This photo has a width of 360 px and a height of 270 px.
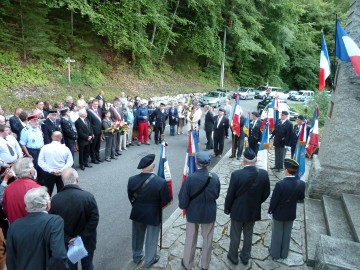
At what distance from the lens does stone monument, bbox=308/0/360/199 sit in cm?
614

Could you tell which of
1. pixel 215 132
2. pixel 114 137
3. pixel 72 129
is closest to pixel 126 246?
pixel 72 129

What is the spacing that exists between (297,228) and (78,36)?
18.3 meters

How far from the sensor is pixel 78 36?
19359 millimetres

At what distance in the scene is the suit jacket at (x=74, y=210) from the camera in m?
3.68

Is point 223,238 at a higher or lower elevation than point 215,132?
lower

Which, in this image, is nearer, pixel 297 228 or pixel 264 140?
pixel 297 228

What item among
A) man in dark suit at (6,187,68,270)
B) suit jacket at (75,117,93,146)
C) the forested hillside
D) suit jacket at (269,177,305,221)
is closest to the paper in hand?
man in dark suit at (6,187,68,270)

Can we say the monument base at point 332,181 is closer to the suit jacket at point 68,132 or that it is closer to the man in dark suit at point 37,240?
the man in dark suit at point 37,240

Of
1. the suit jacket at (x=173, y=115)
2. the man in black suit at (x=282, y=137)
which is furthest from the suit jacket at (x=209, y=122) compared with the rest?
the man in black suit at (x=282, y=137)

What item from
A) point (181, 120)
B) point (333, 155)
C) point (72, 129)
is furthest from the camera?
point (181, 120)

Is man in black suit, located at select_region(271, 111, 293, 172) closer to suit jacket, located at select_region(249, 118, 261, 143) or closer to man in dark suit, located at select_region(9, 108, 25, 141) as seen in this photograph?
suit jacket, located at select_region(249, 118, 261, 143)

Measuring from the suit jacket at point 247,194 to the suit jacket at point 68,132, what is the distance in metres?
5.39

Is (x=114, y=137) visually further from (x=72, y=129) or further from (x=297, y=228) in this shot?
(x=297, y=228)

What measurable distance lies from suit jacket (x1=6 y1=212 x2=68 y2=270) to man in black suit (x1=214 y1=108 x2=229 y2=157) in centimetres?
861
